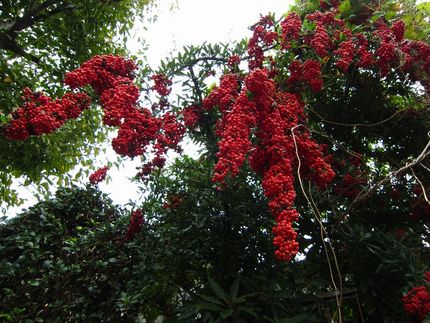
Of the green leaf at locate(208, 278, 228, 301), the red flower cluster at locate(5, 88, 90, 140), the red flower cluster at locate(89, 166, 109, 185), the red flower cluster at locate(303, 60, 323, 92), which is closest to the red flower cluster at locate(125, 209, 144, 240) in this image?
the red flower cluster at locate(89, 166, 109, 185)

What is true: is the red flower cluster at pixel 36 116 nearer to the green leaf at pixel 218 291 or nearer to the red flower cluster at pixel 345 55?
the green leaf at pixel 218 291

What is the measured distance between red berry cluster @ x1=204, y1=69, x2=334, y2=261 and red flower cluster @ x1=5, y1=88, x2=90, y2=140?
819 mm

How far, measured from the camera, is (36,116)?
1.63m

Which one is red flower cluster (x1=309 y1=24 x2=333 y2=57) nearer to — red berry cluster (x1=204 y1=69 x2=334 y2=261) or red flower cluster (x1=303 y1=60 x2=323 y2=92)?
red flower cluster (x1=303 y1=60 x2=323 y2=92)

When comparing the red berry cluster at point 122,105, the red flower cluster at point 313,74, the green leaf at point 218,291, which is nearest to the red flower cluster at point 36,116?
the red berry cluster at point 122,105

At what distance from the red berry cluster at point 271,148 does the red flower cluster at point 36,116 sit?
0.82 meters

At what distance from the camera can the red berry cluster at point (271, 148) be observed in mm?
1582

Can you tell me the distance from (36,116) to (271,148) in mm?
1130

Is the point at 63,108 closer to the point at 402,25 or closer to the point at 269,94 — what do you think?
the point at 269,94

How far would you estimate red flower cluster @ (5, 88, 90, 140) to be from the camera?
1.62 m

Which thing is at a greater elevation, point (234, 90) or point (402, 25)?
point (402, 25)

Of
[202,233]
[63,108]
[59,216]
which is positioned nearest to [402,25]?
[202,233]

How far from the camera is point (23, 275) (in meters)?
2.80

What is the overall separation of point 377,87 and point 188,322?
3.05m
